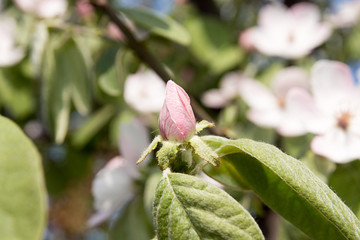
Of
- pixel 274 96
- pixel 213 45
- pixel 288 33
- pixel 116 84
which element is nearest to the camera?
pixel 116 84

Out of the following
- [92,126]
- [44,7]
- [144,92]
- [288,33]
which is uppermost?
[44,7]

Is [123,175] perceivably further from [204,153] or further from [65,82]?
[204,153]

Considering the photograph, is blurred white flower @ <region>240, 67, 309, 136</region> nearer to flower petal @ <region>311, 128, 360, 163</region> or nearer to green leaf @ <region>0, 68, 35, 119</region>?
flower petal @ <region>311, 128, 360, 163</region>

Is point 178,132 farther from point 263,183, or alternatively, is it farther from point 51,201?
point 51,201

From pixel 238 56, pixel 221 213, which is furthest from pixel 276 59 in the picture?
pixel 221 213

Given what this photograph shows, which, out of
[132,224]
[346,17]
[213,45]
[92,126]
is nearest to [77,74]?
[132,224]

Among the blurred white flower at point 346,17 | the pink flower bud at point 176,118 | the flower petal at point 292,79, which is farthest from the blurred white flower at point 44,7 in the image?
the blurred white flower at point 346,17
